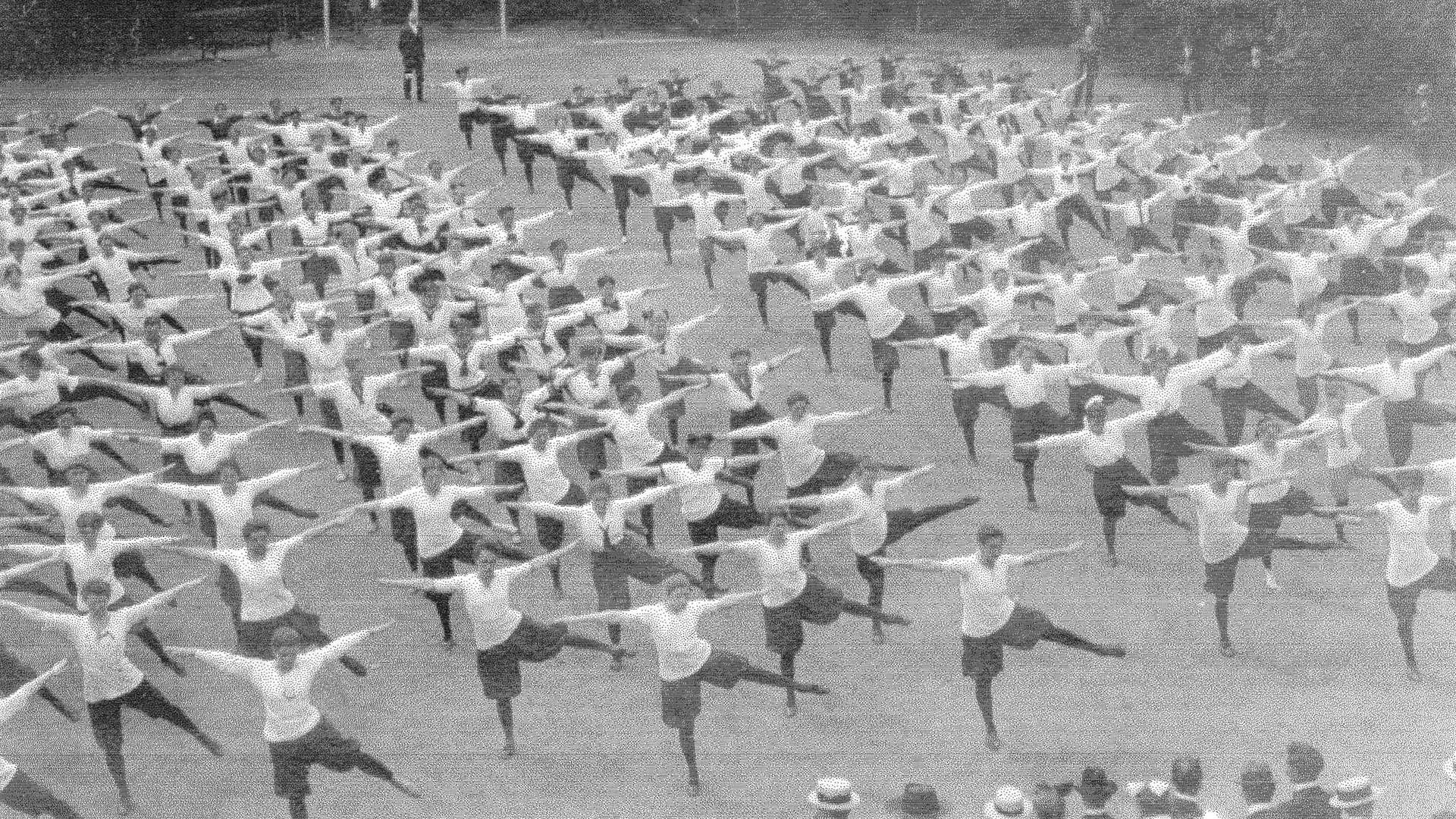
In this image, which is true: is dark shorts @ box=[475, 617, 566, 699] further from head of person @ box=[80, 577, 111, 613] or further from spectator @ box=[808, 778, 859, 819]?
spectator @ box=[808, 778, 859, 819]

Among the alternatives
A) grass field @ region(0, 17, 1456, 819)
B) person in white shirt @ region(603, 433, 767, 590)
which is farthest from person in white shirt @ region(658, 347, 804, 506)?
person in white shirt @ region(603, 433, 767, 590)

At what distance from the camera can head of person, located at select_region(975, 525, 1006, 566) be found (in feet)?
34.7

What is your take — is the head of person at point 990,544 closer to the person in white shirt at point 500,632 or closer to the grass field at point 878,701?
the grass field at point 878,701

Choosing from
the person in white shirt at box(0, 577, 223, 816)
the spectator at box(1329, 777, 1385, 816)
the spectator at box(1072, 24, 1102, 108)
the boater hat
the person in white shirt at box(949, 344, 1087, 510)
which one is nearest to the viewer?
the spectator at box(1329, 777, 1385, 816)

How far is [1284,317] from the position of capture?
1883 centimetres

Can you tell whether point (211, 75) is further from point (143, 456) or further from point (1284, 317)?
point (1284, 317)

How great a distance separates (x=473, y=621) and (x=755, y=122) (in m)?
12.9

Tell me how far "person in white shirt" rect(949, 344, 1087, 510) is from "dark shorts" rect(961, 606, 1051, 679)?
11.0ft

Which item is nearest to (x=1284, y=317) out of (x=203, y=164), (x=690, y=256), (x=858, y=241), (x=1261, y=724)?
(x=858, y=241)

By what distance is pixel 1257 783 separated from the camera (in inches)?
329

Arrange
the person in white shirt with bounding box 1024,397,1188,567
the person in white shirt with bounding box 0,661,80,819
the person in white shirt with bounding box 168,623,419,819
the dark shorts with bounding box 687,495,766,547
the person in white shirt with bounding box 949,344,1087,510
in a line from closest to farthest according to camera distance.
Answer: the person in white shirt with bounding box 0,661,80,819 < the person in white shirt with bounding box 168,623,419,819 < the dark shorts with bounding box 687,495,766,547 < the person in white shirt with bounding box 1024,397,1188,567 < the person in white shirt with bounding box 949,344,1087,510

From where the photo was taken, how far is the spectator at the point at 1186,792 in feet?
26.6

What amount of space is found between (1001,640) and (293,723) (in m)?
4.09

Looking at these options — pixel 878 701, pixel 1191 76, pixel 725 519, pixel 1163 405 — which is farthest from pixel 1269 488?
pixel 1191 76
